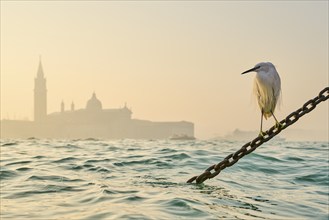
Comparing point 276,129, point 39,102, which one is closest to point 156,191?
point 276,129

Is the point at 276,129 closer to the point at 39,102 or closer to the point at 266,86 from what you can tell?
the point at 266,86

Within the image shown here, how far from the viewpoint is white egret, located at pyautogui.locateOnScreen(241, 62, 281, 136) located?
21.7ft

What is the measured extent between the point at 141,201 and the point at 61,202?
Answer: 1.10 m

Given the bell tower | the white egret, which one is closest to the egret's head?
the white egret

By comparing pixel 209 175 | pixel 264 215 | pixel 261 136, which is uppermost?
pixel 261 136

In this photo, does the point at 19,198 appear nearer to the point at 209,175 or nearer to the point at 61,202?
the point at 61,202

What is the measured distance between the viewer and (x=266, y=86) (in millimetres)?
6668

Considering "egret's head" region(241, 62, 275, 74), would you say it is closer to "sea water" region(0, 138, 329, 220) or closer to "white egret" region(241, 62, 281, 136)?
"white egret" region(241, 62, 281, 136)

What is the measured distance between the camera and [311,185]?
31.7ft

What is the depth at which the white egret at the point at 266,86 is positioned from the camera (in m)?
6.60

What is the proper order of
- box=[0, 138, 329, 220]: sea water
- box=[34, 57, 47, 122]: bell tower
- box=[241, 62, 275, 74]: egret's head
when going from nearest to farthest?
box=[0, 138, 329, 220]: sea water, box=[241, 62, 275, 74]: egret's head, box=[34, 57, 47, 122]: bell tower

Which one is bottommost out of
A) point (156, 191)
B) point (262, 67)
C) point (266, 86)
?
point (156, 191)

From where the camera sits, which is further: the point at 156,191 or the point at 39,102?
the point at 39,102

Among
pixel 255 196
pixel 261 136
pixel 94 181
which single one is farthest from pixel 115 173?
pixel 261 136
